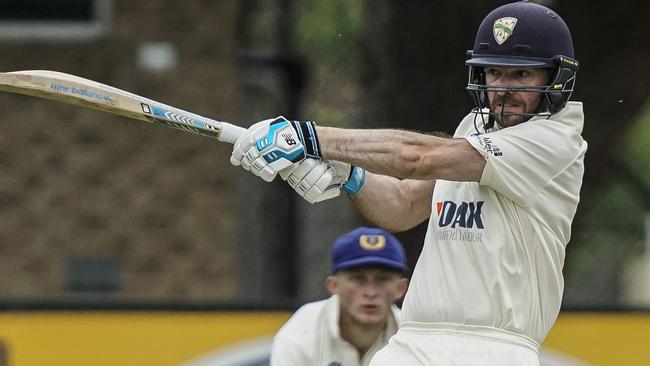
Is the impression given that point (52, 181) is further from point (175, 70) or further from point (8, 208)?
point (175, 70)

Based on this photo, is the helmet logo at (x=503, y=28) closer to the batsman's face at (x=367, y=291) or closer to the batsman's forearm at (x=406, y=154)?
the batsman's forearm at (x=406, y=154)

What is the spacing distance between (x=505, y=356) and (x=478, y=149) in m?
0.63

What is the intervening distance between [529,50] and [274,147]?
0.85 meters

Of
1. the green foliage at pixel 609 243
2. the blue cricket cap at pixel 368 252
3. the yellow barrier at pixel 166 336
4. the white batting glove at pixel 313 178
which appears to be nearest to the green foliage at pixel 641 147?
the green foliage at pixel 609 243

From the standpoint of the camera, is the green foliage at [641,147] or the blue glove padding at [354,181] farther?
the green foliage at [641,147]

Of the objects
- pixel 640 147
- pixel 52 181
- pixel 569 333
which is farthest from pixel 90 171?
pixel 640 147

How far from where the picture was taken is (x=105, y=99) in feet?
16.4

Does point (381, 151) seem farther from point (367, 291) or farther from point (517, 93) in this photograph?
point (367, 291)

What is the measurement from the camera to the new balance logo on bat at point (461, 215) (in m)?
4.89

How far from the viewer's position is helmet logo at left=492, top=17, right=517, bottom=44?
16.3 feet

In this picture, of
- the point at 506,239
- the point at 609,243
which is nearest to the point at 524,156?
the point at 506,239

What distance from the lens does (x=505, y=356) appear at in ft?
15.8

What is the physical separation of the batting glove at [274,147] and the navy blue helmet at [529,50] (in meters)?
0.55

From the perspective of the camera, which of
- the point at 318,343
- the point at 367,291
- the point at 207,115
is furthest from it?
the point at 207,115
